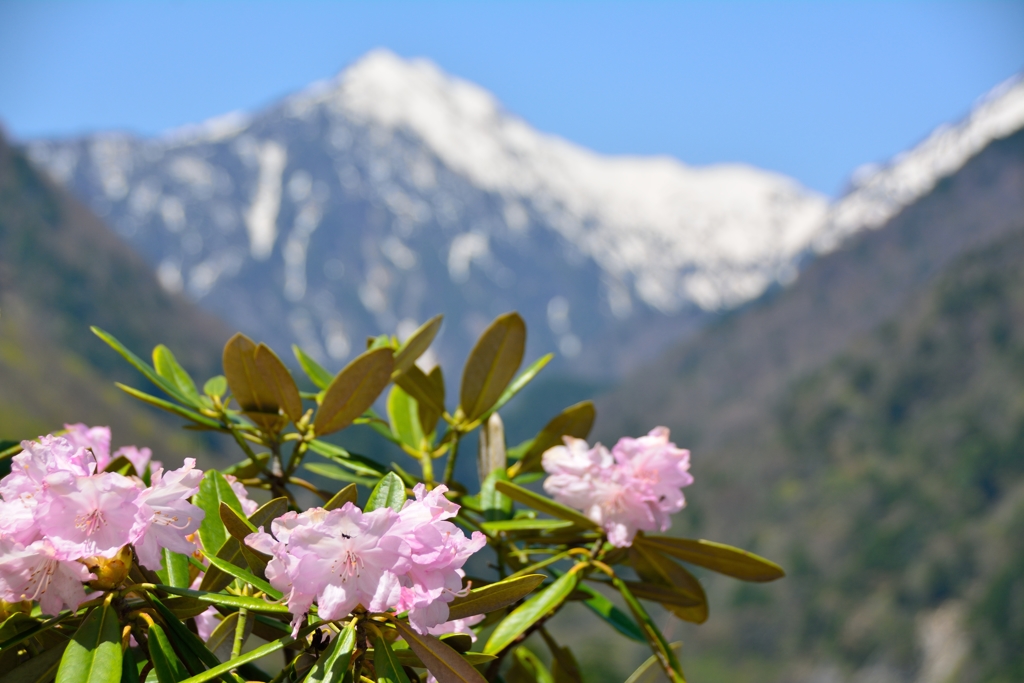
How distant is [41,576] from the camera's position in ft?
2.92

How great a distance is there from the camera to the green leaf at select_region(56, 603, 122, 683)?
0.84 m

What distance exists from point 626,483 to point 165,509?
646 millimetres

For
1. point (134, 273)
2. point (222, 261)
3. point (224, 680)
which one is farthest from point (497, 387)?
point (222, 261)

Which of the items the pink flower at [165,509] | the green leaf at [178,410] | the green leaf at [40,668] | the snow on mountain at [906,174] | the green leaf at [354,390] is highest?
the snow on mountain at [906,174]

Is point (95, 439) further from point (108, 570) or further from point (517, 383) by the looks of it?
point (517, 383)

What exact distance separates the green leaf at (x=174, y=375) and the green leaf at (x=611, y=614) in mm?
619

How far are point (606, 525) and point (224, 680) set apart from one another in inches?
23.4

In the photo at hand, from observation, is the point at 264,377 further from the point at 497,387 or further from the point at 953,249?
the point at 953,249

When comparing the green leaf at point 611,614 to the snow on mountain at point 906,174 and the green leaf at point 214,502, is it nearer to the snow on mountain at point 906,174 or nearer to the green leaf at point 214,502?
the green leaf at point 214,502

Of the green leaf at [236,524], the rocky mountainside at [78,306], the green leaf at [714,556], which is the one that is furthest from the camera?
the rocky mountainside at [78,306]

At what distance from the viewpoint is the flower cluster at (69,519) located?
87 centimetres

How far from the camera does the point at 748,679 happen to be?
55.5 m

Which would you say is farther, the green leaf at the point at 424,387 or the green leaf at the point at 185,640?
the green leaf at the point at 424,387

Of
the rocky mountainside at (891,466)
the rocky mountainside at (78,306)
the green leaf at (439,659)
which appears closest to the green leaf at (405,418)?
the green leaf at (439,659)
